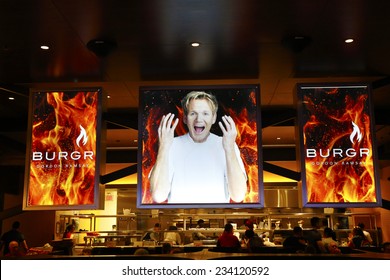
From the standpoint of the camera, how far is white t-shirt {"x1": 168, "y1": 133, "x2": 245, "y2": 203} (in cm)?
488

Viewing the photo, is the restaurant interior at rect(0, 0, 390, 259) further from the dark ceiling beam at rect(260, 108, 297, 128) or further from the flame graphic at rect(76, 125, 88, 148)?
the flame graphic at rect(76, 125, 88, 148)

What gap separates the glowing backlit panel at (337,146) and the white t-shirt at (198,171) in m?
0.88

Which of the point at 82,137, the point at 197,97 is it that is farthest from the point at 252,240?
the point at 82,137

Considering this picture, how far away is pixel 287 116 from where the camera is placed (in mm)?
5793

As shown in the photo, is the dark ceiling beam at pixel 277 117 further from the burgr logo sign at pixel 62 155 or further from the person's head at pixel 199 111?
the burgr logo sign at pixel 62 155

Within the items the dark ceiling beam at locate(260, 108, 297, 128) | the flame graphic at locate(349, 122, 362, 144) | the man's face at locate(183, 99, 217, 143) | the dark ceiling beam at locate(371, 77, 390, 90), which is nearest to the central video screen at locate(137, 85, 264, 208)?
the man's face at locate(183, 99, 217, 143)

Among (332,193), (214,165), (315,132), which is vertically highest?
(315,132)

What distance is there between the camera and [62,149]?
16.9 feet

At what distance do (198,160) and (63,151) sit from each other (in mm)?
1648

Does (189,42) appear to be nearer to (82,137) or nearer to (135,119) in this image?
(82,137)

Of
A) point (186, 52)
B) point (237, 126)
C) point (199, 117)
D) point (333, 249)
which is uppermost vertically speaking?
point (186, 52)

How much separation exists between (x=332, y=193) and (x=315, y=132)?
752 millimetres
